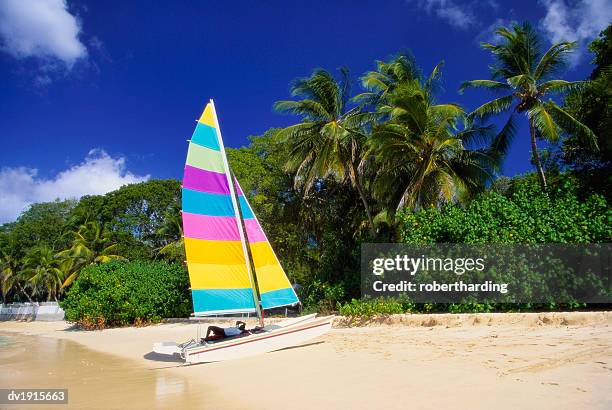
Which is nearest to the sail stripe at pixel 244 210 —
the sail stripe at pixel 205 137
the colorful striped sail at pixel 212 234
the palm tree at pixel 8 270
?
the colorful striped sail at pixel 212 234

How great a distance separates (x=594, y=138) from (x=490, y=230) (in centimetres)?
525

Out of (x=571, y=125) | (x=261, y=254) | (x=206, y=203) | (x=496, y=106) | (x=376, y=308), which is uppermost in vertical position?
(x=496, y=106)

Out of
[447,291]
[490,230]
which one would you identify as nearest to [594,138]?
[490,230]

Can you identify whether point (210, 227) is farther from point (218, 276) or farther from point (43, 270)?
point (43, 270)

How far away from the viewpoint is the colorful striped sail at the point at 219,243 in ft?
34.2

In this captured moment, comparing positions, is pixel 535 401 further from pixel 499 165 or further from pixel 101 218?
pixel 101 218

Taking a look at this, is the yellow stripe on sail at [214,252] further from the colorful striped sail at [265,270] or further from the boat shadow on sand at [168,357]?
the boat shadow on sand at [168,357]

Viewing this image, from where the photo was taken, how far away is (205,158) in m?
10.9

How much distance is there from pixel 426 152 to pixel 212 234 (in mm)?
9155

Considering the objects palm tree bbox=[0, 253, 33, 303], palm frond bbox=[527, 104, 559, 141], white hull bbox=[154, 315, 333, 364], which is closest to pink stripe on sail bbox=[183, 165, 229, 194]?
white hull bbox=[154, 315, 333, 364]

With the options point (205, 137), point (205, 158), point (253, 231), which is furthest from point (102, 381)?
point (205, 137)

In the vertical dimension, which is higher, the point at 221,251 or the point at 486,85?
the point at 486,85

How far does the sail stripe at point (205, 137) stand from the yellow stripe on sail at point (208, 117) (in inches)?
3.3

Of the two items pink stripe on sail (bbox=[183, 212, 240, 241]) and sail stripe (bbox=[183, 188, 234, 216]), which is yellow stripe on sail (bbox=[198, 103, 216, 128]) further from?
pink stripe on sail (bbox=[183, 212, 240, 241])
